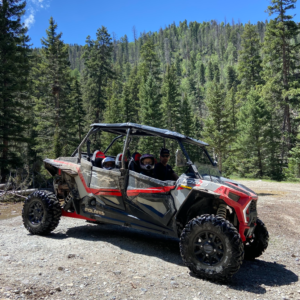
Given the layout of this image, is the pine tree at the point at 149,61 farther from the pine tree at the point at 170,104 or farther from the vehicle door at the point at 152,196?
the vehicle door at the point at 152,196

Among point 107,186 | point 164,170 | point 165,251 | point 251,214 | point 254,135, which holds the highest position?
point 254,135

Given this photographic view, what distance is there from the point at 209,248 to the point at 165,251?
1.55 m

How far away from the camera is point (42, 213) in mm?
6230

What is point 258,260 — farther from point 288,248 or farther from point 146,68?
point 146,68

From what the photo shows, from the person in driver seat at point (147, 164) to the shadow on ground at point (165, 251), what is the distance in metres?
1.58

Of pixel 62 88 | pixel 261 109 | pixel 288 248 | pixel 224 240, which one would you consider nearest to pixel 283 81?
pixel 261 109

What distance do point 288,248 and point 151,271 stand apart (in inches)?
152

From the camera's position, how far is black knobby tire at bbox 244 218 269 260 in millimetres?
5254

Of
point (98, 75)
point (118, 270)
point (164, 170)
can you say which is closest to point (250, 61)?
point (98, 75)

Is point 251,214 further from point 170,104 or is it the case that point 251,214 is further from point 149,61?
point 149,61

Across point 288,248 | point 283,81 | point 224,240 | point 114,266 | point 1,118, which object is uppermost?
point 283,81

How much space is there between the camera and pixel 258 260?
18.0ft

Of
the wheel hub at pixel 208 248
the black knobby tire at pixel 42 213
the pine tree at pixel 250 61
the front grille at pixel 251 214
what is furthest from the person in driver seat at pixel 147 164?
the pine tree at pixel 250 61

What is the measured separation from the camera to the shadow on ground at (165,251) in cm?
425
